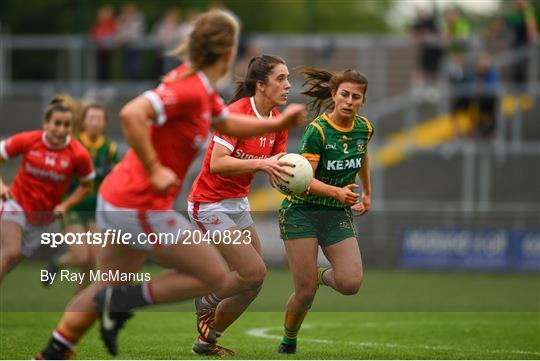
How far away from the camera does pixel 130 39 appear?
2230 centimetres

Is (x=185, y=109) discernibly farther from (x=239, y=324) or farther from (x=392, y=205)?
(x=392, y=205)

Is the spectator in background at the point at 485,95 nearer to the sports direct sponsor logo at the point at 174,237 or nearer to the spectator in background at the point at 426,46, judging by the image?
the spectator in background at the point at 426,46

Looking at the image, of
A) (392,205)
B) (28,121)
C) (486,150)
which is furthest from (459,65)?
(28,121)

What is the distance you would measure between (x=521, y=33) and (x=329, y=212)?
1464 centimetres

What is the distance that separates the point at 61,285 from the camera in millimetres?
10211

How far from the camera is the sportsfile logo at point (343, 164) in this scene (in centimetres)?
856

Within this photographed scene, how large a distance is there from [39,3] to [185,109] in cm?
3128

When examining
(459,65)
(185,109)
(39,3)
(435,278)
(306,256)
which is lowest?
(435,278)

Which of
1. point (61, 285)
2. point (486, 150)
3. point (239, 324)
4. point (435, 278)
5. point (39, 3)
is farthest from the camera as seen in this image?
point (39, 3)

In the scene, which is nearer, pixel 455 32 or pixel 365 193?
pixel 365 193

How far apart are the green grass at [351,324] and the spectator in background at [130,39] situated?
7152 millimetres

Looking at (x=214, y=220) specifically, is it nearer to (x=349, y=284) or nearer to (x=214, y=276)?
(x=349, y=284)

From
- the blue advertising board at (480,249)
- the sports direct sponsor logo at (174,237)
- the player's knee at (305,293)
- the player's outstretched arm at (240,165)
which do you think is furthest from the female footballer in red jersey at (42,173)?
the blue advertising board at (480,249)

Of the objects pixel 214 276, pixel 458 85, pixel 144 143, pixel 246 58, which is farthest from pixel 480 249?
pixel 144 143
